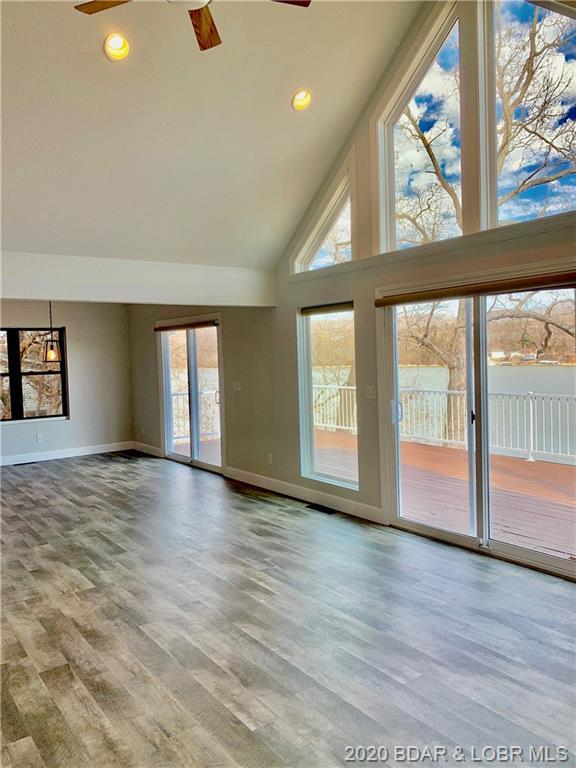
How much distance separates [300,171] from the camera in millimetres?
4848

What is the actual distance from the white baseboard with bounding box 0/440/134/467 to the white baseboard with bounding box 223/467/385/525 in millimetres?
2864

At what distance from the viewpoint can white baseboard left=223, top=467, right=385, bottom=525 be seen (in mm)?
4906

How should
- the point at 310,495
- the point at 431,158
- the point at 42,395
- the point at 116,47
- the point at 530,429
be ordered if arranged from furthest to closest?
the point at 42,395, the point at 310,495, the point at 431,158, the point at 530,429, the point at 116,47

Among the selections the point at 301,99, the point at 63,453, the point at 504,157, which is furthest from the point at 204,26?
the point at 63,453

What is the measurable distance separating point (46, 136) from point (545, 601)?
428 centimetres

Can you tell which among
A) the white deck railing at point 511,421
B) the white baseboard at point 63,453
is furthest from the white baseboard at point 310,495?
the white baseboard at point 63,453

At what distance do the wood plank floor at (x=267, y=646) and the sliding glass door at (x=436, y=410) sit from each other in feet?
1.34

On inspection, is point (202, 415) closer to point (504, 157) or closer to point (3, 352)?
point (3, 352)

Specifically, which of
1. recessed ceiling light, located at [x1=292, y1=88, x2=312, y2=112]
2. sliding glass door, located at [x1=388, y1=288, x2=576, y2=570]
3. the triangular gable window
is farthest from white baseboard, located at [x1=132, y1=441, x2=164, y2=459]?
recessed ceiling light, located at [x1=292, y1=88, x2=312, y2=112]

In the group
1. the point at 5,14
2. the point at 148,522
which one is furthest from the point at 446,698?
the point at 5,14

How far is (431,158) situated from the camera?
4309 millimetres

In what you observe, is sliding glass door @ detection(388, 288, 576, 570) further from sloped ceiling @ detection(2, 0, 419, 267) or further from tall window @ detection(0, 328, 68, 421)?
tall window @ detection(0, 328, 68, 421)

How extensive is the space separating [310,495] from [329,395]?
1042mm

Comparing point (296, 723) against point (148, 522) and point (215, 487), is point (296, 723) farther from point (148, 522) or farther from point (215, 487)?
point (215, 487)
